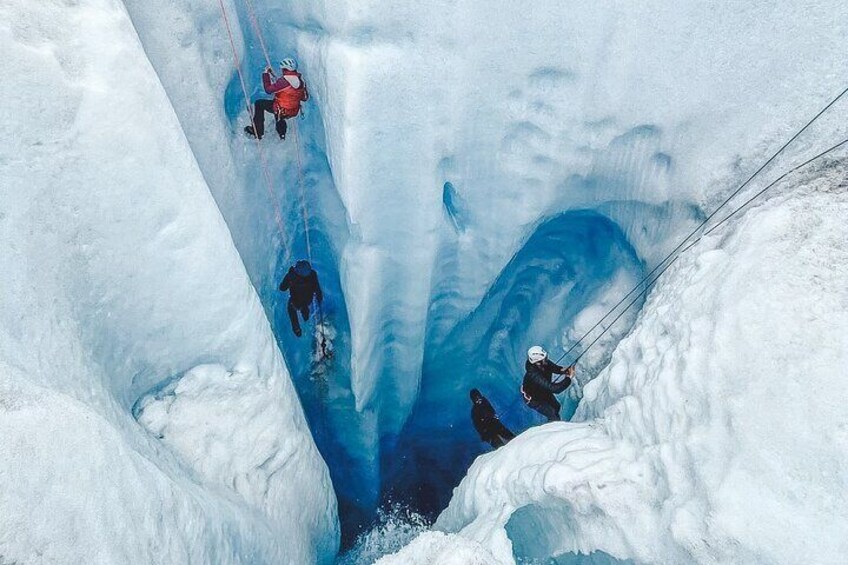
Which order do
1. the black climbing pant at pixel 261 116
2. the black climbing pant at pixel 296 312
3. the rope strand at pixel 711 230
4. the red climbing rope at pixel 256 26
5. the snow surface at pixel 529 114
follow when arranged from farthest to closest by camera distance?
1. the black climbing pant at pixel 296 312
2. the black climbing pant at pixel 261 116
3. the red climbing rope at pixel 256 26
4. the snow surface at pixel 529 114
5. the rope strand at pixel 711 230

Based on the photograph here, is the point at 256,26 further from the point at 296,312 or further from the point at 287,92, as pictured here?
the point at 296,312

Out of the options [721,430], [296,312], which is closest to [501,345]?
[296,312]

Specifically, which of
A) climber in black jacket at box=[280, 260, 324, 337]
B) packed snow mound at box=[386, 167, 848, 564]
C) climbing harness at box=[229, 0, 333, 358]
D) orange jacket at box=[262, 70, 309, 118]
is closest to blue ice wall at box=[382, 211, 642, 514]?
climbing harness at box=[229, 0, 333, 358]

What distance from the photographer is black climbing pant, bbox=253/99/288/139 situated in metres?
3.77

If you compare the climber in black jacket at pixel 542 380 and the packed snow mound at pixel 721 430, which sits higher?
the packed snow mound at pixel 721 430

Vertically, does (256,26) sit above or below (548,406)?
above

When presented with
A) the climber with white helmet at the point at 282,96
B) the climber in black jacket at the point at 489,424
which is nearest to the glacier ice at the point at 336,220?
the climber with white helmet at the point at 282,96

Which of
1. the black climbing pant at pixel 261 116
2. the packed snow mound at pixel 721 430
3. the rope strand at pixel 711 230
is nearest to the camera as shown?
the packed snow mound at pixel 721 430

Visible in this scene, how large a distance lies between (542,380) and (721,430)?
1.74 metres

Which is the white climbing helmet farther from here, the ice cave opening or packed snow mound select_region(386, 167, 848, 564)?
packed snow mound select_region(386, 167, 848, 564)

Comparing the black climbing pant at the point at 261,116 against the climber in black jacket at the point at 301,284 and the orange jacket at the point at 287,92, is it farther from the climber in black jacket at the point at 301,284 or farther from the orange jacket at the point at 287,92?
the climber in black jacket at the point at 301,284

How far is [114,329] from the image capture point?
275 centimetres

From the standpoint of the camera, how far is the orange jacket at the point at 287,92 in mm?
3548

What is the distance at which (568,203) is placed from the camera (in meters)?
4.16
